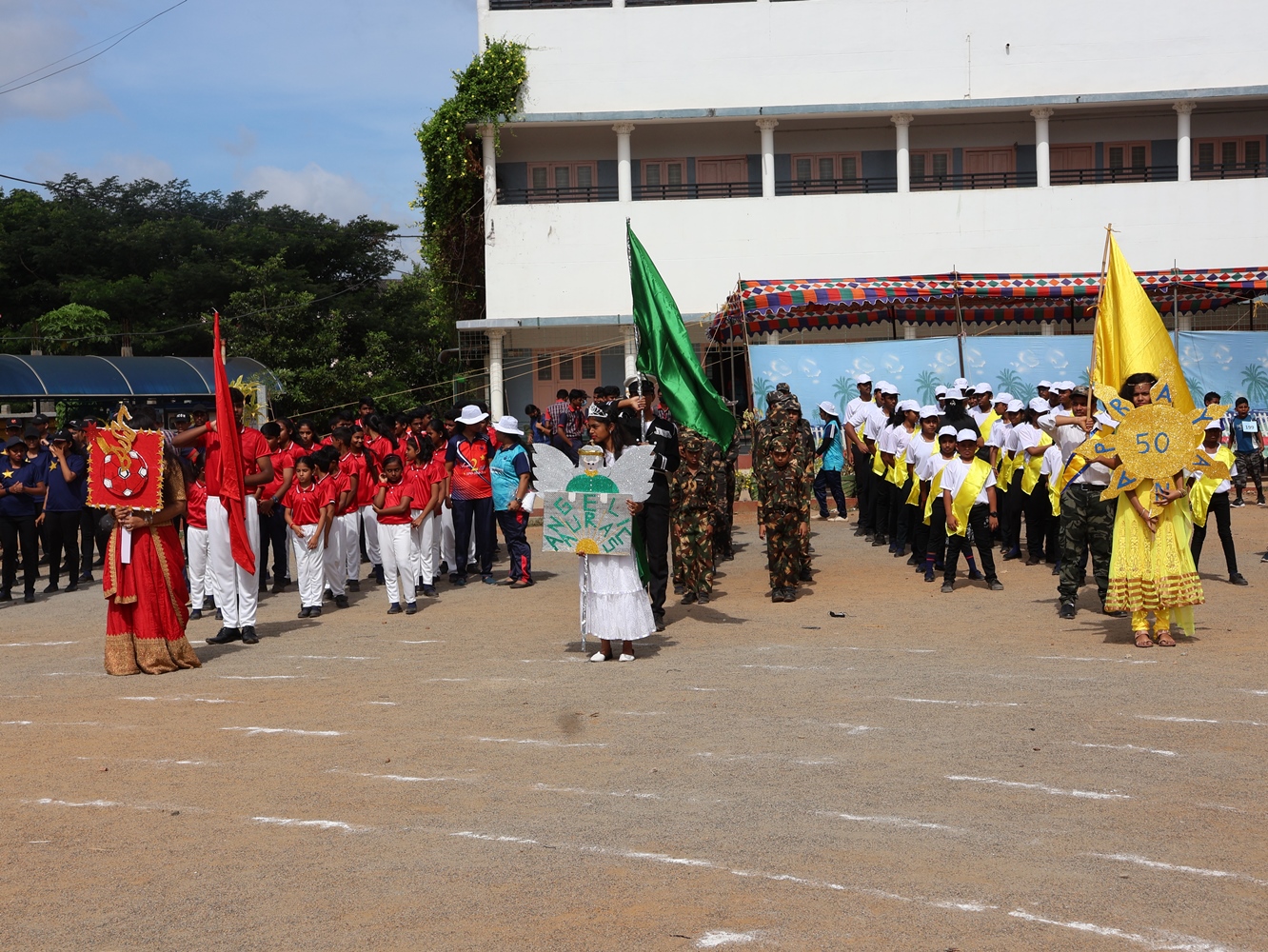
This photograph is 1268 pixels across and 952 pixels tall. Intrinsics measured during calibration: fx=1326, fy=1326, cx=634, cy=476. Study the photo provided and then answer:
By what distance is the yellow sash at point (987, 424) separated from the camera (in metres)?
14.9

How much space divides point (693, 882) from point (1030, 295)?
16518 millimetres

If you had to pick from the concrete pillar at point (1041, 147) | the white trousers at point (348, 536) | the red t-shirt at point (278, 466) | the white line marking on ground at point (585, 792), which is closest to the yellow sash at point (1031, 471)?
the white trousers at point (348, 536)

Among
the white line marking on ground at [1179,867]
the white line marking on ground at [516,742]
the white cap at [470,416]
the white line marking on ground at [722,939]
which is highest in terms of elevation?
the white cap at [470,416]

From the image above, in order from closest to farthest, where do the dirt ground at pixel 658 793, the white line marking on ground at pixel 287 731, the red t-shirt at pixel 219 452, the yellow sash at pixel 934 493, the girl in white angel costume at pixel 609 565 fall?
the dirt ground at pixel 658 793, the white line marking on ground at pixel 287 731, the girl in white angel costume at pixel 609 565, the red t-shirt at pixel 219 452, the yellow sash at pixel 934 493

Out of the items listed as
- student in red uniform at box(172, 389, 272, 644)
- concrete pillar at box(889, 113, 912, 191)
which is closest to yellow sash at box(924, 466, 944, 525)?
student in red uniform at box(172, 389, 272, 644)

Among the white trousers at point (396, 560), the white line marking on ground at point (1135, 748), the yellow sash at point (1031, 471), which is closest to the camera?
the white line marking on ground at point (1135, 748)

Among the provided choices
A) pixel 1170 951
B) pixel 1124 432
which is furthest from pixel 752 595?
pixel 1170 951

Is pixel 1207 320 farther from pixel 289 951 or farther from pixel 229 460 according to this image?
pixel 289 951

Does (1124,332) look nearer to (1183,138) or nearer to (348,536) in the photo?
(348,536)

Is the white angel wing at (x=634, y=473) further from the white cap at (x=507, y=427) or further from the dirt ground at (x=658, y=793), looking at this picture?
the white cap at (x=507, y=427)

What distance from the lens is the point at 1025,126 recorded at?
27.7 meters

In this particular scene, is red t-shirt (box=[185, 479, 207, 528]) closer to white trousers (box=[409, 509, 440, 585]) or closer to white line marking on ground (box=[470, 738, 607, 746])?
white trousers (box=[409, 509, 440, 585])

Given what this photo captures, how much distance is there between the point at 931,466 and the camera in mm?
13344

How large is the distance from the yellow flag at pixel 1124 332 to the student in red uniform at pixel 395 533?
20.4 feet
